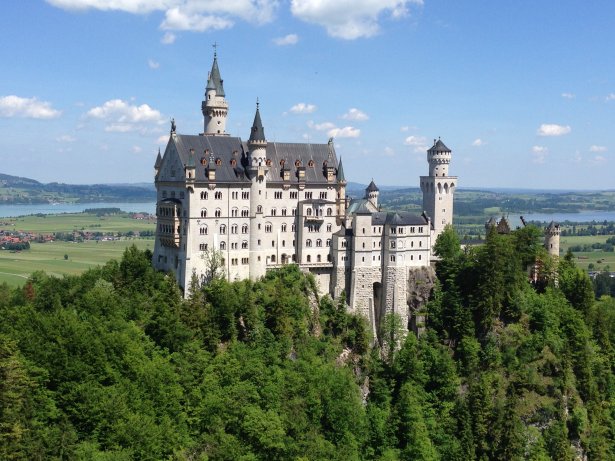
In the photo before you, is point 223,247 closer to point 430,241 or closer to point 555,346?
point 430,241

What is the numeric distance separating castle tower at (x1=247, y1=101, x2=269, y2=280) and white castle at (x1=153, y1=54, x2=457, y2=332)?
4.6 inches

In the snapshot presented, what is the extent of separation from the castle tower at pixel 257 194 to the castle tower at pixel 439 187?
24140mm

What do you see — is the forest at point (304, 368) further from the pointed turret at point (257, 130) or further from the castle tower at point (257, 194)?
the pointed turret at point (257, 130)

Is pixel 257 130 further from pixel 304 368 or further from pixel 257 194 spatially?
pixel 304 368

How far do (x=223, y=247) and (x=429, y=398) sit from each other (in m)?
28.5

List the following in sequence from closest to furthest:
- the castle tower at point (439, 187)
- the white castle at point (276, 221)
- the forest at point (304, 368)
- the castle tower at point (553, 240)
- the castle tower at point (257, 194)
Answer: the forest at point (304, 368), the white castle at point (276, 221), the castle tower at point (257, 194), the castle tower at point (439, 187), the castle tower at point (553, 240)

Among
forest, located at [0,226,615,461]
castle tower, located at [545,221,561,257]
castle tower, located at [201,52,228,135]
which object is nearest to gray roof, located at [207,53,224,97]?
castle tower, located at [201,52,228,135]

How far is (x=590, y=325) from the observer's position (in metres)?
96.3

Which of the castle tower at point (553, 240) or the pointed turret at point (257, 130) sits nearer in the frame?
the pointed turret at point (257, 130)

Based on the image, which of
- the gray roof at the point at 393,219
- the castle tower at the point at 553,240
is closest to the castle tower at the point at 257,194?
the gray roof at the point at 393,219

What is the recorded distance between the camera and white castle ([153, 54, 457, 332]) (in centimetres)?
8350

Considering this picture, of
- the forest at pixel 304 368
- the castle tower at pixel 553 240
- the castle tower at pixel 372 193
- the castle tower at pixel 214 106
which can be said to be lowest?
the forest at pixel 304 368

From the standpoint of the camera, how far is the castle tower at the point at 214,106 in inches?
3629

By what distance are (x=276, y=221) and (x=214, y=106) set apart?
16379 millimetres
